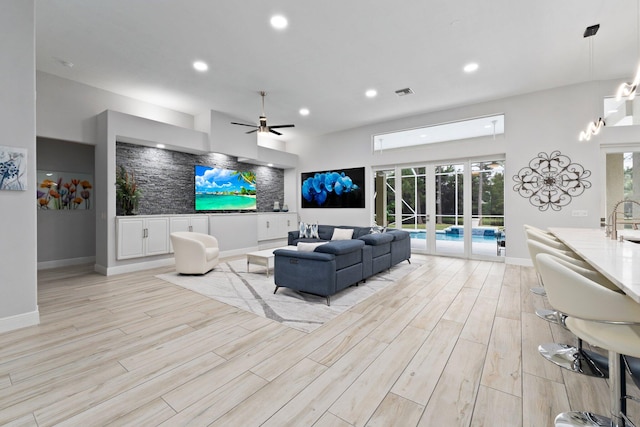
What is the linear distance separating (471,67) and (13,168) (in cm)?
587

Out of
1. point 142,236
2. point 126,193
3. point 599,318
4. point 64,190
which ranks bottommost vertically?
point 599,318

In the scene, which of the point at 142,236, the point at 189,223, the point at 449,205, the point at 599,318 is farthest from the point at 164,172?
the point at 599,318

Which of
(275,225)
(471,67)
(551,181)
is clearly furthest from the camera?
(275,225)

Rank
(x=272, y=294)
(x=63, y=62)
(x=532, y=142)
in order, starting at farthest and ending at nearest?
(x=532, y=142)
(x=63, y=62)
(x=272, y=294)

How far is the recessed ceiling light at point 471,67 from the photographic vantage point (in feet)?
13.7

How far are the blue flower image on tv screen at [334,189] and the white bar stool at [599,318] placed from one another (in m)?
5.97

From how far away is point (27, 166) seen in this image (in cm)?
277

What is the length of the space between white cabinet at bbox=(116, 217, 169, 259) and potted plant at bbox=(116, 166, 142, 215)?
421 mm

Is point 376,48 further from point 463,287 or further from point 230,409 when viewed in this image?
point 230,409

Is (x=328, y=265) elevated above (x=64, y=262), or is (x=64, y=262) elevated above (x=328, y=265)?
(x=328, y=265)

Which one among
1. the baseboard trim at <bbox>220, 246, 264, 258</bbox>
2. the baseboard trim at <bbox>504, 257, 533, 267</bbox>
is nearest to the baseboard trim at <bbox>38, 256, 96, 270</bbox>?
the baseboard trim at <bbox>220, 246, 264, 258</bbox>

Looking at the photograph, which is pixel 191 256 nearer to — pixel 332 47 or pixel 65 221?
pixel 65 221

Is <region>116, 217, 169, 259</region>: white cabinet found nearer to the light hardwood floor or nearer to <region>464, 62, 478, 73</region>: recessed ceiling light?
the light hardwood floor

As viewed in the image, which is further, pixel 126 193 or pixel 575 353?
pixel 126 193
